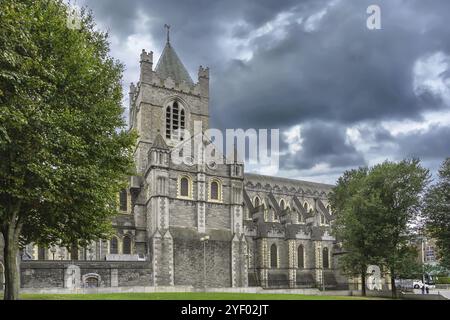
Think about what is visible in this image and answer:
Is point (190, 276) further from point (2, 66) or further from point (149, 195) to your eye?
point (2, 66)

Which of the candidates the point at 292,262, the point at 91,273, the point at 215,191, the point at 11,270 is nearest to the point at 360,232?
the point at 215,191

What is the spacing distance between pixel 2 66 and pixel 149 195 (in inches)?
1195

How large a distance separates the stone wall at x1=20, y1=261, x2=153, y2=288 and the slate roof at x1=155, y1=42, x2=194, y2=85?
28835 millimetres

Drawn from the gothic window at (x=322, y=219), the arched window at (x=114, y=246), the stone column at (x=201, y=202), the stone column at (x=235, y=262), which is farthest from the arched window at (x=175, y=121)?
the gothic window at (x=322, y=219)

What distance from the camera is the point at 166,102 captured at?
2308 inches

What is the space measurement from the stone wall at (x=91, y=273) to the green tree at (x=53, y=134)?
12.5m

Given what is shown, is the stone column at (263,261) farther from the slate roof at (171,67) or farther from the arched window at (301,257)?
the slate roof at (171,67)

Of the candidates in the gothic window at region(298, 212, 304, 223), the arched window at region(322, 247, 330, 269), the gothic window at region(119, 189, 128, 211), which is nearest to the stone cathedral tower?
the gothic window at region(119, 189, 128, 211)

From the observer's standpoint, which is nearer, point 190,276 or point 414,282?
point 190,276

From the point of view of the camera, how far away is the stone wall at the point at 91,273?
118 feet

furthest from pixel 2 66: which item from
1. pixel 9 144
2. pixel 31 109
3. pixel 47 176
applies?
pixel 47 176

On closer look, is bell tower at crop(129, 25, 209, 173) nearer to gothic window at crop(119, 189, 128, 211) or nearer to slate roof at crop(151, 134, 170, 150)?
gothic window at crop(119, 189, 128, 211)

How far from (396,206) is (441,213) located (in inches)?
141

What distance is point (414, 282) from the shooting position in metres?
64.1
